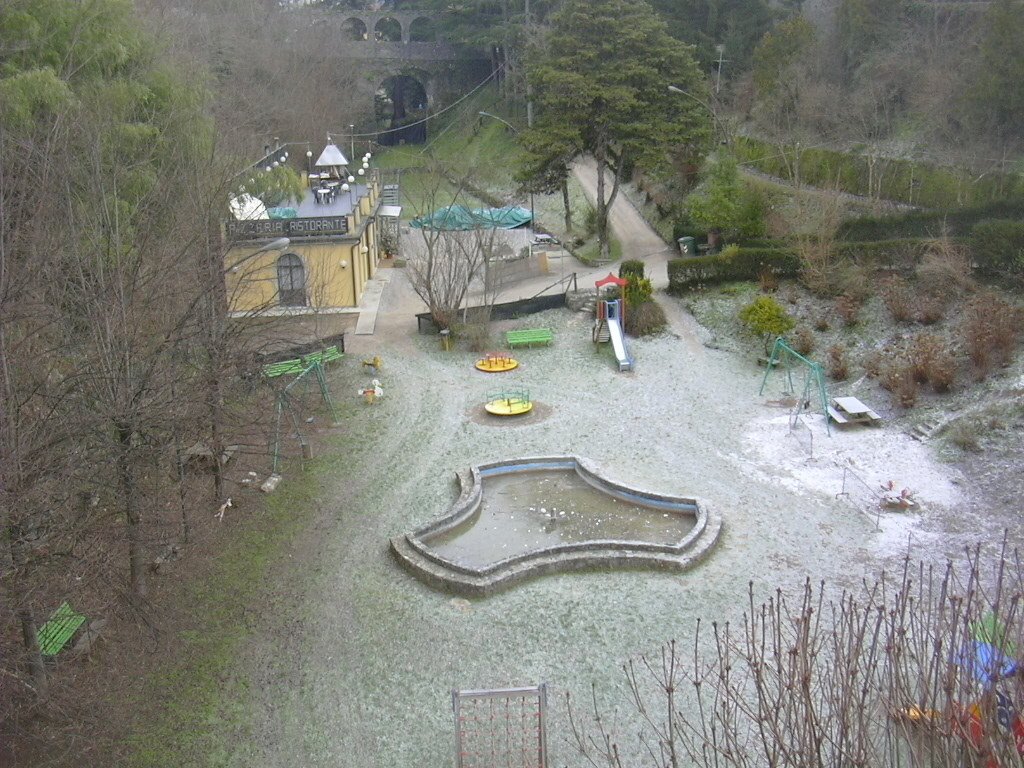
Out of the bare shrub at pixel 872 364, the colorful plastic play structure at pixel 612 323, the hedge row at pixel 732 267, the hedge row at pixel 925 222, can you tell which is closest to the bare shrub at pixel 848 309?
the bare shrub at pixel 872 364

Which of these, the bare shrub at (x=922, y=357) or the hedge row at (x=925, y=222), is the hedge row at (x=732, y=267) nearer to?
the hedge row at (x=925, y=222)

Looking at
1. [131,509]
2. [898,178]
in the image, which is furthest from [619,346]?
[898,178]

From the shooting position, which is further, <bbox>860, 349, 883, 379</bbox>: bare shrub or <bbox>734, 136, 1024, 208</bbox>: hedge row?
<bbox>734, 136, 1024, 208</bbox>: hedge row

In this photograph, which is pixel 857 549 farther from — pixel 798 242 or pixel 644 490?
pixel 798 242

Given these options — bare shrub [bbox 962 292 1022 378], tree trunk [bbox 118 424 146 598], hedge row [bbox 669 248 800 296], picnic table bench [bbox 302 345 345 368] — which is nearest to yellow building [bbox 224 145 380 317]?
picnic table bench [bbox 302 345 345 368]

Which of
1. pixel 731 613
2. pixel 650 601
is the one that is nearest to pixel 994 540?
pixel 731 613

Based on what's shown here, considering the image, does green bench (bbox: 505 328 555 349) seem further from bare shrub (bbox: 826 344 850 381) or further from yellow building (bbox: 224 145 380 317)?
bare shrub (bbox: 826 344 850 381)
